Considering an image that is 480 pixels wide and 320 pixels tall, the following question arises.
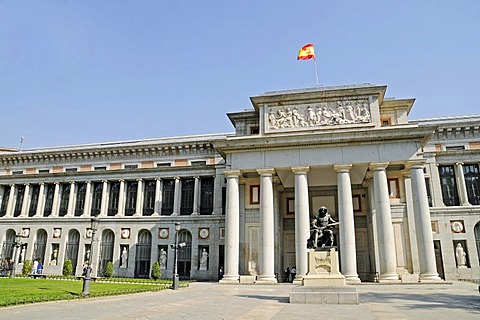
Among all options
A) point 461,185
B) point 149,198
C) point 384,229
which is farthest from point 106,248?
point 461,185

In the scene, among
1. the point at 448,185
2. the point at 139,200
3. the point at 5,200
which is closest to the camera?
the point at 448,185

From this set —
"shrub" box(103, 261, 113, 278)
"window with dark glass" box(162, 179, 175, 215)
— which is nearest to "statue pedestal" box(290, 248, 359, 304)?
"window with dark glass" box(162, 179, 175, 215)

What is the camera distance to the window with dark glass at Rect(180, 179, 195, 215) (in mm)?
44441

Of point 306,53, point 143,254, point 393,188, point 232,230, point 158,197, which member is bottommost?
point 143,254

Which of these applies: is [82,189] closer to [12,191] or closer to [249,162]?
[12,191]

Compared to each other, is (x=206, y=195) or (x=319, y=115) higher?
Result: (x=319, y=115)

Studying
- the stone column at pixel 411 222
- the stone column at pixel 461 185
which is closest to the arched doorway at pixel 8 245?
the stone column at pixel 411 222

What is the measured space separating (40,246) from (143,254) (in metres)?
15.1

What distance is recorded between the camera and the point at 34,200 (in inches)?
1986

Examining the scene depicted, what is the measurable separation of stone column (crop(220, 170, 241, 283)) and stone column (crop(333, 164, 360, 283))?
8.59 meters

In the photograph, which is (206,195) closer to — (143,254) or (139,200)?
(139,200)

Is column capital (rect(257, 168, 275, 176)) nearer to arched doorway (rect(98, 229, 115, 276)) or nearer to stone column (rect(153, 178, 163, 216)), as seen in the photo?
stone column (rect(153, 178, 163, 216))

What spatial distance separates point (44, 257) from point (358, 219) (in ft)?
127

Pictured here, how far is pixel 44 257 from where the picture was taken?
47.3 meters
